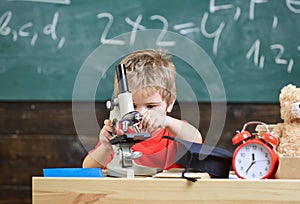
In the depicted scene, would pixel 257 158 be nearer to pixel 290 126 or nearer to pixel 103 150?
pixel 290 126

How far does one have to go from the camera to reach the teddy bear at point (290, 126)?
1.27 m

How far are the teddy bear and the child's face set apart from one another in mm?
334

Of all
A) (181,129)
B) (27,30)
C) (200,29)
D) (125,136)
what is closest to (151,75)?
(181,129)

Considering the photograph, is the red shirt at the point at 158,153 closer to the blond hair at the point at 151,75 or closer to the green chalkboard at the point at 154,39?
the blond hair at the point at 151,75

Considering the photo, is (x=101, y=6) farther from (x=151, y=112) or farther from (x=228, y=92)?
(x=151, y=112)

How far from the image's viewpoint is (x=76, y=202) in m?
1.18

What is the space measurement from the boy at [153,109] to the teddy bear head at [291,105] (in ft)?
0.82

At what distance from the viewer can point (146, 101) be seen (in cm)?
150

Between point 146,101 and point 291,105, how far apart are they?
38cm

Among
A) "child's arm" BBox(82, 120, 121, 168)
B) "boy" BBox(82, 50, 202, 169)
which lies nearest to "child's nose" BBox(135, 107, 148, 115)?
"boy" BBox(82, 50, 202, 169)

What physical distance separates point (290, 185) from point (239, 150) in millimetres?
146

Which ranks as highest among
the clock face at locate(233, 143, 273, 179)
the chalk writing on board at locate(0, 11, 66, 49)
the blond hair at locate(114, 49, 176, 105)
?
the chalk writing on board at locate(0, 11, 66, 49)

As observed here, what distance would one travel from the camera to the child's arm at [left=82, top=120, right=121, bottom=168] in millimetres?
1359

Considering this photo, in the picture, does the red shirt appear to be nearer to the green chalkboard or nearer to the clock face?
the clock face
